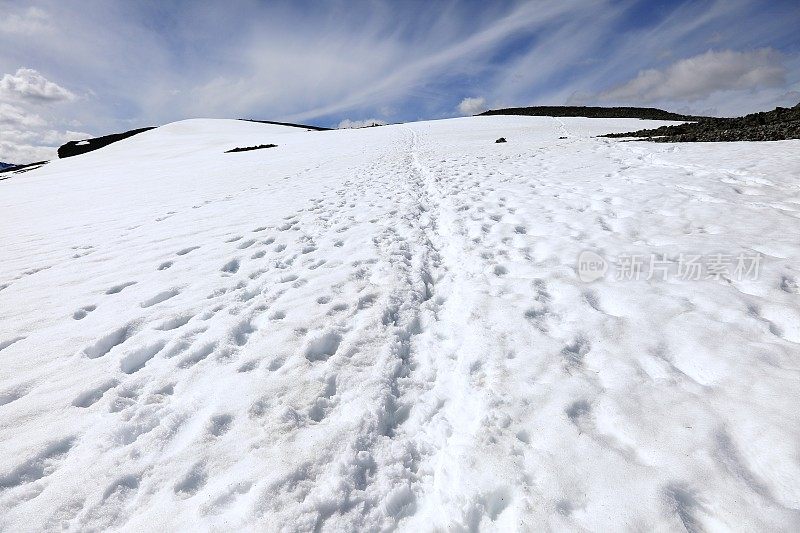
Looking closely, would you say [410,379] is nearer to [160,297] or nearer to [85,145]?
[160,297]

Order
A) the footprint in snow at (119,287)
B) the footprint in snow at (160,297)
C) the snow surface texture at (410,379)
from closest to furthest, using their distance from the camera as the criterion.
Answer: the snow surface texture at (410,379) < the footprint in snow at (160,297) < the footprint in snow at (119,287)

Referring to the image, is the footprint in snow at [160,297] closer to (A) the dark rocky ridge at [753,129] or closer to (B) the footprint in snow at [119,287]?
(B) the footprint in snow at [119,287]

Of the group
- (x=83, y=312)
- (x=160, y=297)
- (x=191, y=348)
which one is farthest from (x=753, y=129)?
(x=83, y=312)

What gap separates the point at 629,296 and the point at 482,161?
11.8m

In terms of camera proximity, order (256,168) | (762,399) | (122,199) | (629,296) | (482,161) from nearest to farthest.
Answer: (762,399) → (629,296) → (122,199) → (482,161) → (256,168)

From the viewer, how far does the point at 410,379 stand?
3428 mm

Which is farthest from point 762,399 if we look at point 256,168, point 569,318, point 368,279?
point 256,168

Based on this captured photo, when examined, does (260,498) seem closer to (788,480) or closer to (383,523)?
(383,523)

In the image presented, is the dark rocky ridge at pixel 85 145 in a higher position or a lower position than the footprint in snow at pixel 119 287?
higher

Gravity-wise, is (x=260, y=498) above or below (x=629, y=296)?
below

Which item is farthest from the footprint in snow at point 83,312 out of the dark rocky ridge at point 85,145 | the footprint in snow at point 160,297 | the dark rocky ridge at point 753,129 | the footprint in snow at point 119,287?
the dark rocky ridge at point 85,145

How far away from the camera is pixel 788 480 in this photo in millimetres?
2180

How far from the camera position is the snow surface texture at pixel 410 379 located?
231 centimetres

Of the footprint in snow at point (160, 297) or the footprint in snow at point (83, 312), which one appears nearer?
the footprint in snow at point (83, 312)
